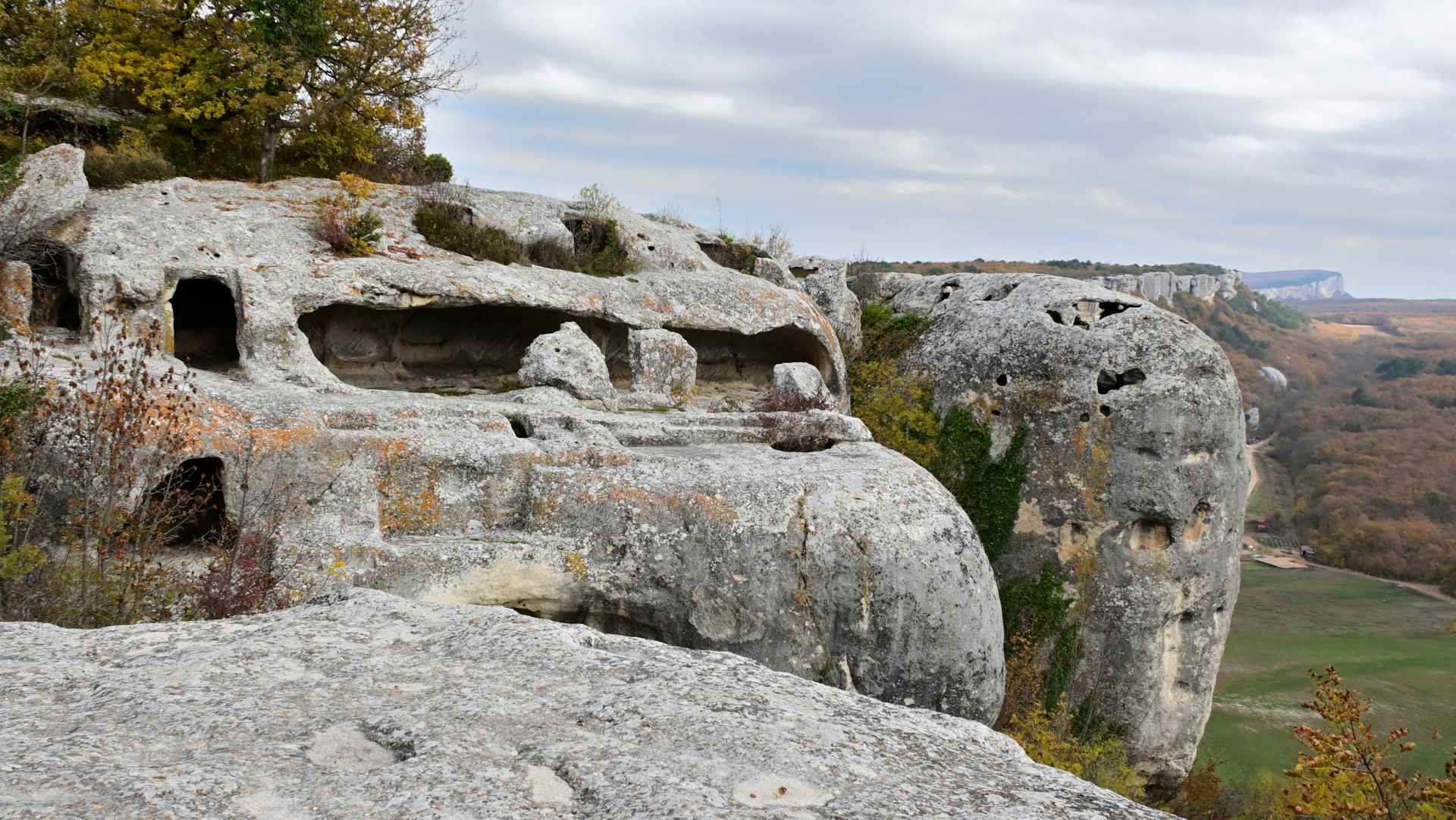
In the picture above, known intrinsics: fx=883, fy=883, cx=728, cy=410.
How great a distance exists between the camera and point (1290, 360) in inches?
3821

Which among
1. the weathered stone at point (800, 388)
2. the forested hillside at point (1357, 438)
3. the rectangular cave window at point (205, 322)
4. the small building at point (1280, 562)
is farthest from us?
the small building at point (1280, 562)

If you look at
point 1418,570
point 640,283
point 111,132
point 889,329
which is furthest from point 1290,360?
Result: point 111,132

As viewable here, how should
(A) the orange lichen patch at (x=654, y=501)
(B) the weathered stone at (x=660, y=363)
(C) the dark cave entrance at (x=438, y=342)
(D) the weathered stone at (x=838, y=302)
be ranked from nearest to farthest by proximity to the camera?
(A) the orange lichen patch at (x=654, y=501), (B) the weathered stone at (x=660, y=363), (C) the dark cave entrance at (x=438, y=342), (D) the weathered stone at (x=838, y=302)

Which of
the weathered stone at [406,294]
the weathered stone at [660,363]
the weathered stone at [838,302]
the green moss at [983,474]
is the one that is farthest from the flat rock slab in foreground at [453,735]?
the weathered stone at [838,302]

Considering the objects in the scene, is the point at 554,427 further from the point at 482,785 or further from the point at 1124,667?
the point at 1124,667

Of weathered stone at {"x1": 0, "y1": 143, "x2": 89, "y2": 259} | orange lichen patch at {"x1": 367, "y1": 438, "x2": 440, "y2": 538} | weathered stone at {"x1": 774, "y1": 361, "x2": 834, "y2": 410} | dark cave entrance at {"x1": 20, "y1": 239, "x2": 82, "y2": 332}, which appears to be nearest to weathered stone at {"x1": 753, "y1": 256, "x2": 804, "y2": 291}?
weathered stone at {"x1": 774, "y1": 361, "x2": 834, "y2": 410}

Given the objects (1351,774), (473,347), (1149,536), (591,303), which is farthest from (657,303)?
(1351,774)

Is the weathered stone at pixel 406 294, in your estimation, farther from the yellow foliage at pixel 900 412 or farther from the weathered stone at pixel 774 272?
the weathered stone at pixel 774 272

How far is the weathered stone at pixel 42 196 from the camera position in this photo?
10.7 meters

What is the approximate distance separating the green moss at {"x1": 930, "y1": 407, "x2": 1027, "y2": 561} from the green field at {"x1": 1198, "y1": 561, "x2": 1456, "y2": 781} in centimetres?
1339

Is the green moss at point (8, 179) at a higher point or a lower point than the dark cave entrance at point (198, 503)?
higher

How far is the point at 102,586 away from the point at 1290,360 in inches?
4429

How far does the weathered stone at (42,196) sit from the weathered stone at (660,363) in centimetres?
773

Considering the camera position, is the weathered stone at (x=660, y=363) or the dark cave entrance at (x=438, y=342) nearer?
the weathered stone at (x=660, y=363)
